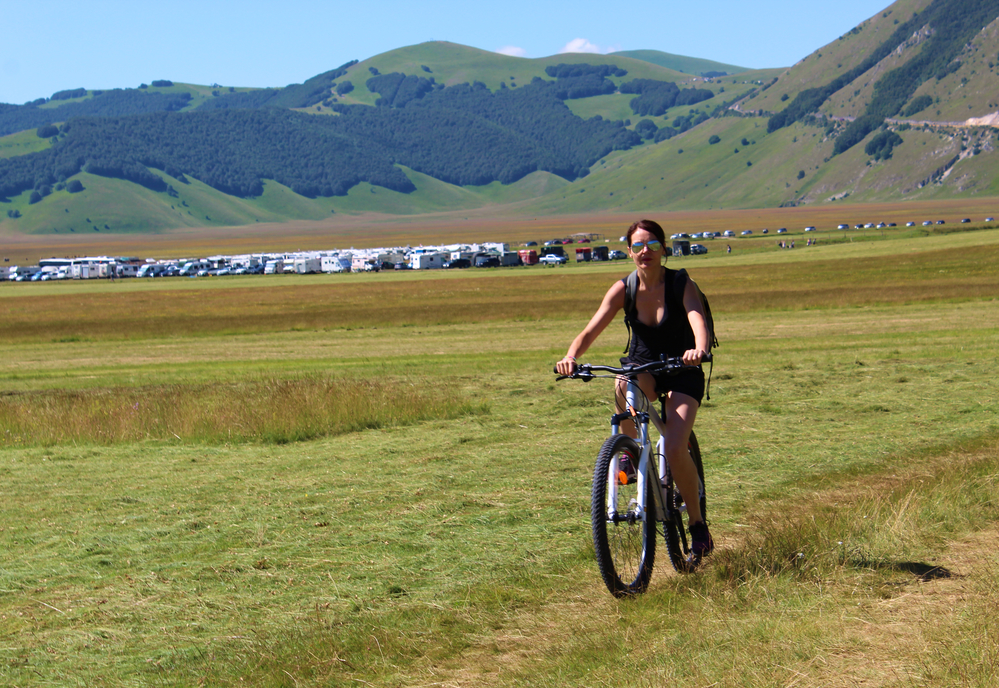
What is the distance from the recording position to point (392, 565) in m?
8.17

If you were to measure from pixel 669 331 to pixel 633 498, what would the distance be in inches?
47.1

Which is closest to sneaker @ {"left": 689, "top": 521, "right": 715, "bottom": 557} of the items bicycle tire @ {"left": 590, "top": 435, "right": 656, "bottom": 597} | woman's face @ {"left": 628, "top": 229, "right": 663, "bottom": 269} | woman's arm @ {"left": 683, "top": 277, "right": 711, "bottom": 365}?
bicycle tire @ {"left": 590, "top": 435, "right": 656, "bottom": 597}

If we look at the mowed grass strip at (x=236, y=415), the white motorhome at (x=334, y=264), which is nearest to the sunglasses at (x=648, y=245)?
the mowed grass strip at (x=236, y=415)

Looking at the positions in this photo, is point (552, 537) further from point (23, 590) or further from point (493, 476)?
point (23, 590)

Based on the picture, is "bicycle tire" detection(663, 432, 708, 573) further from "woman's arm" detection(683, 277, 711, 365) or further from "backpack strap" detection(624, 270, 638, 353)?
"backpack strap" detection(624, 270, 638, 353)

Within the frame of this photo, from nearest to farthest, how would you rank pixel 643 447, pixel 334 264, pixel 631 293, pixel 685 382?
pixel 643 447
pixel 685 382
pixel 631 293
pixel 334 264

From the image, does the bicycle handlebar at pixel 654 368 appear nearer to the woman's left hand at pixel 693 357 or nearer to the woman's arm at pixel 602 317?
the woman's left hand at pixel 693 357

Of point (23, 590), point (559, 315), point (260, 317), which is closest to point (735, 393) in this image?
point (23, 590)

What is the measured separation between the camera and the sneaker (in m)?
7.40

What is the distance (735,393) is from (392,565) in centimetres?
1036

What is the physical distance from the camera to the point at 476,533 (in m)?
8.98

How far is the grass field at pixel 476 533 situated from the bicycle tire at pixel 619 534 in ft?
0.59

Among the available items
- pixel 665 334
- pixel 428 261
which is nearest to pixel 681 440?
pixel 665 334

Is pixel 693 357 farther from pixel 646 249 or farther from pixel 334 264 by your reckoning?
pixel 334 264
